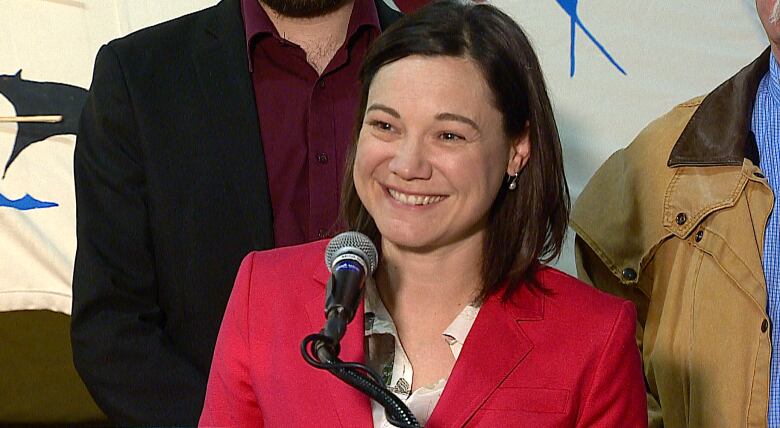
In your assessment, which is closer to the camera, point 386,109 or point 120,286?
point 386,109

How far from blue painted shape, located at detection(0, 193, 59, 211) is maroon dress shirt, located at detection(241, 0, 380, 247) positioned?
2.12ft

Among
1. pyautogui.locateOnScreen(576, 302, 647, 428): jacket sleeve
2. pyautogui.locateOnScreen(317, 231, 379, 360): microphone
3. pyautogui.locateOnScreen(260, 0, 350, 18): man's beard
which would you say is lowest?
pyautogui.locateOnScreen(576, 302, 647, 428): jacket sleeve

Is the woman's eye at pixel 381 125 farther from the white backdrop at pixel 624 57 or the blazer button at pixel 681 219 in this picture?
the white backdrop at pixel 624 57

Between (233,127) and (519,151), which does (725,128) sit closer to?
(519,151)

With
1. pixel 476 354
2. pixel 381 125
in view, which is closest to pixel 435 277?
pixel 476 354

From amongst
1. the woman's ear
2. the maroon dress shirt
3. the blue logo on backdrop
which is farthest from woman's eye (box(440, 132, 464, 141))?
the blue logo on backdrop

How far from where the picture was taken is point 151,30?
2234 millimetres

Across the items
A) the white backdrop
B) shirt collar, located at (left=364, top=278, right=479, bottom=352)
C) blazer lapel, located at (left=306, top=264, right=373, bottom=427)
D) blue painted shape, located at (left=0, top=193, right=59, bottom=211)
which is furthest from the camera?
the white backdrop

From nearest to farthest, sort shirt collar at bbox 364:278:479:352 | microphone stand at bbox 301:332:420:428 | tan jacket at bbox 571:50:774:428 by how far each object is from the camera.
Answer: microphone stand at bbox 301:332:420:428, shirt collar at bbox 364:278:479:352, tan jacket at bbox 571:50:774:428

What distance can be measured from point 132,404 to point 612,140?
4.05 ft

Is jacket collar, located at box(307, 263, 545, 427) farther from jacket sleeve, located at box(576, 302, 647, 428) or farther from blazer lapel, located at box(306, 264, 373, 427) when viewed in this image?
jacket sleeve, located at box(576, 302, 647, 428)

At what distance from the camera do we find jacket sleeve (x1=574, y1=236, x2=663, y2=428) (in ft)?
7.43

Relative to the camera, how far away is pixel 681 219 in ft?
7.20

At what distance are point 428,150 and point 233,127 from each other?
0.63 metres
